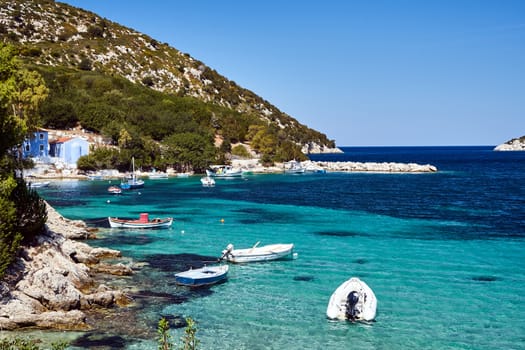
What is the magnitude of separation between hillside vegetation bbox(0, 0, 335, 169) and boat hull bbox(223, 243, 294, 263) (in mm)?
75920

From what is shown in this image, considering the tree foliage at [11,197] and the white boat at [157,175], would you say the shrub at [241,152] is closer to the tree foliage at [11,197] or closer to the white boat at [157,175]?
the white boat at [157,175]

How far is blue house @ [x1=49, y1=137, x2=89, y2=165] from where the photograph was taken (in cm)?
9825

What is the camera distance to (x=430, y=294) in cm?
2761

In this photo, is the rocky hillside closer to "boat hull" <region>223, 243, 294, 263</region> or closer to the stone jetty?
the stone jetty

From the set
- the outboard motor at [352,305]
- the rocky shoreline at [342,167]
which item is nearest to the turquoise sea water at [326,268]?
the outboard motor at [352,305]

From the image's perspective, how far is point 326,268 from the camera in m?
32.9

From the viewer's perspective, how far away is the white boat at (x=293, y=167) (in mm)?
127269

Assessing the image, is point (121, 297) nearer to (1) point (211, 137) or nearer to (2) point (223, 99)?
(1) point (211, 137)

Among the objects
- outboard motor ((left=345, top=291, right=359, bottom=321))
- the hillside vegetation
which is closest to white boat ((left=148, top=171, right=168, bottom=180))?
the hillside vegetation

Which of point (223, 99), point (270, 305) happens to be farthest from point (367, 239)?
point (223, 99)

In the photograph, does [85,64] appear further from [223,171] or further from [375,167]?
[375,167]

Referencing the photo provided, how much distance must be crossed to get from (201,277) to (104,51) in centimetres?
15084

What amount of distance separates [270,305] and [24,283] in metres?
11.7

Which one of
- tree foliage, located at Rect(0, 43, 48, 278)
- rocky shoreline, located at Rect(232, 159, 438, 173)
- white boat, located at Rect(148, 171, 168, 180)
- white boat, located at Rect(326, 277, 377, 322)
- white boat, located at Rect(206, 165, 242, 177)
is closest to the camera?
white boat, located at Rect(326, 277, 377, 322)
